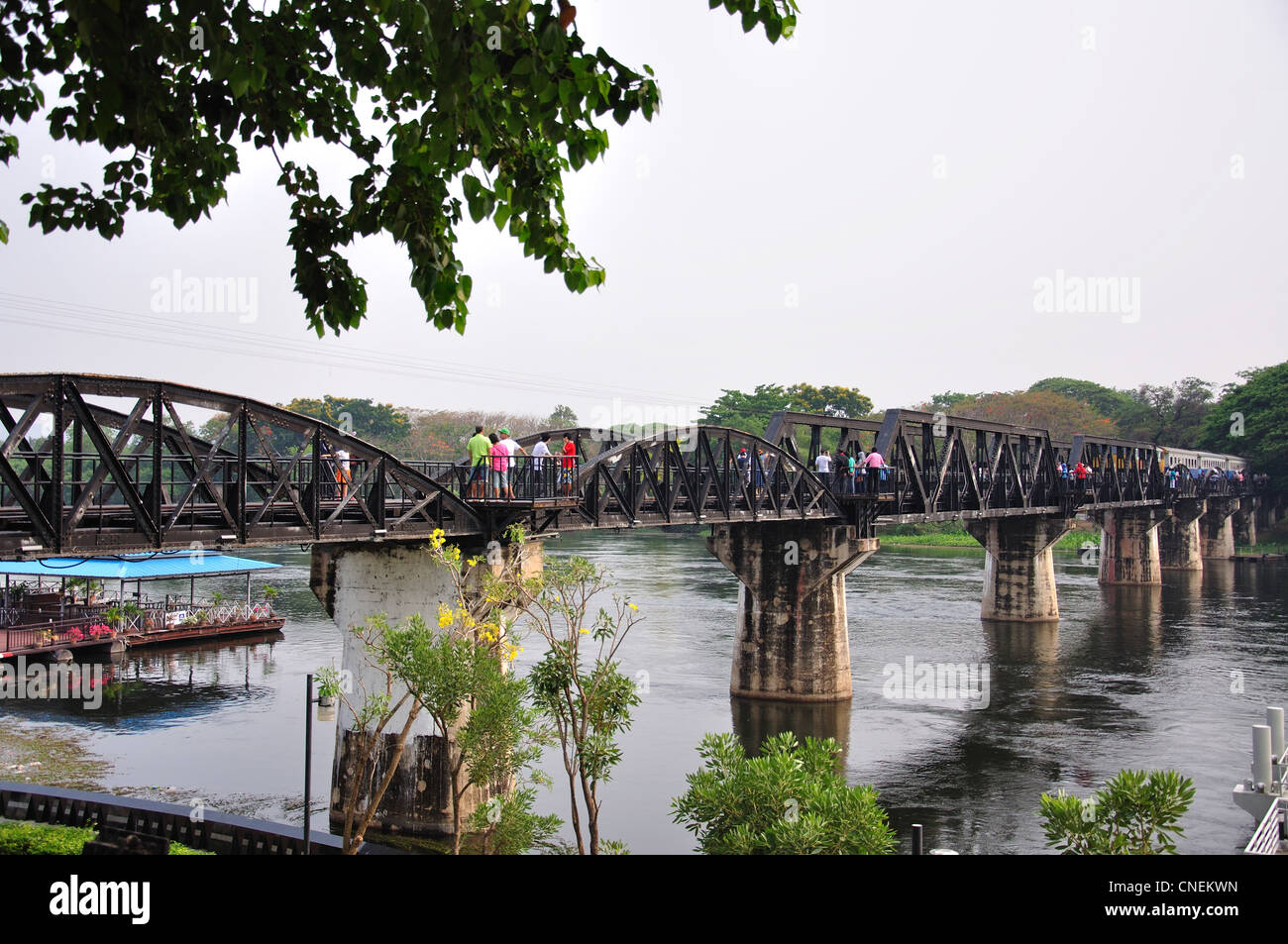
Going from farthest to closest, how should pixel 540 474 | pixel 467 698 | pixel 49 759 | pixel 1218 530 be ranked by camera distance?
pixel 1218 530 → pixel 49 759 → pixel 540 474 → pixel 467 698

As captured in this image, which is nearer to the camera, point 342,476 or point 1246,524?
point 342,476

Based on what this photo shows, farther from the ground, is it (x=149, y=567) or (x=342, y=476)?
(x=342, y=476)

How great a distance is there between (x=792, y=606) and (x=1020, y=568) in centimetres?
2386

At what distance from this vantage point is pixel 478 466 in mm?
21312

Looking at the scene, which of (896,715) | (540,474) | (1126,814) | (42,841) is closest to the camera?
(1126,814)

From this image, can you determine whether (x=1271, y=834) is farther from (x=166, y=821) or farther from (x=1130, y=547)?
(x=1130, y=547)

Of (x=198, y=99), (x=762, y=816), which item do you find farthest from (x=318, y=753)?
(x=198, y=99)

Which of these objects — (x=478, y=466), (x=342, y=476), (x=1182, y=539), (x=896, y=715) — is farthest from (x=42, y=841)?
(x=1182, y=539)

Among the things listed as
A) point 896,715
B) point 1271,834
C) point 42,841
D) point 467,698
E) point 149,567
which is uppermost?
point 467,698

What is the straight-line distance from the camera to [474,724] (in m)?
14.9

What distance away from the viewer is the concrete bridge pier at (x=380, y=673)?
2080cm

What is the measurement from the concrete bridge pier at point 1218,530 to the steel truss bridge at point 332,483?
59426mm

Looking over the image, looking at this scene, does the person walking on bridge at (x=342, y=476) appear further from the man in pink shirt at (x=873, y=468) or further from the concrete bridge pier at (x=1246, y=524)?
the concrete bridge pier at (x=1246, y=524)
